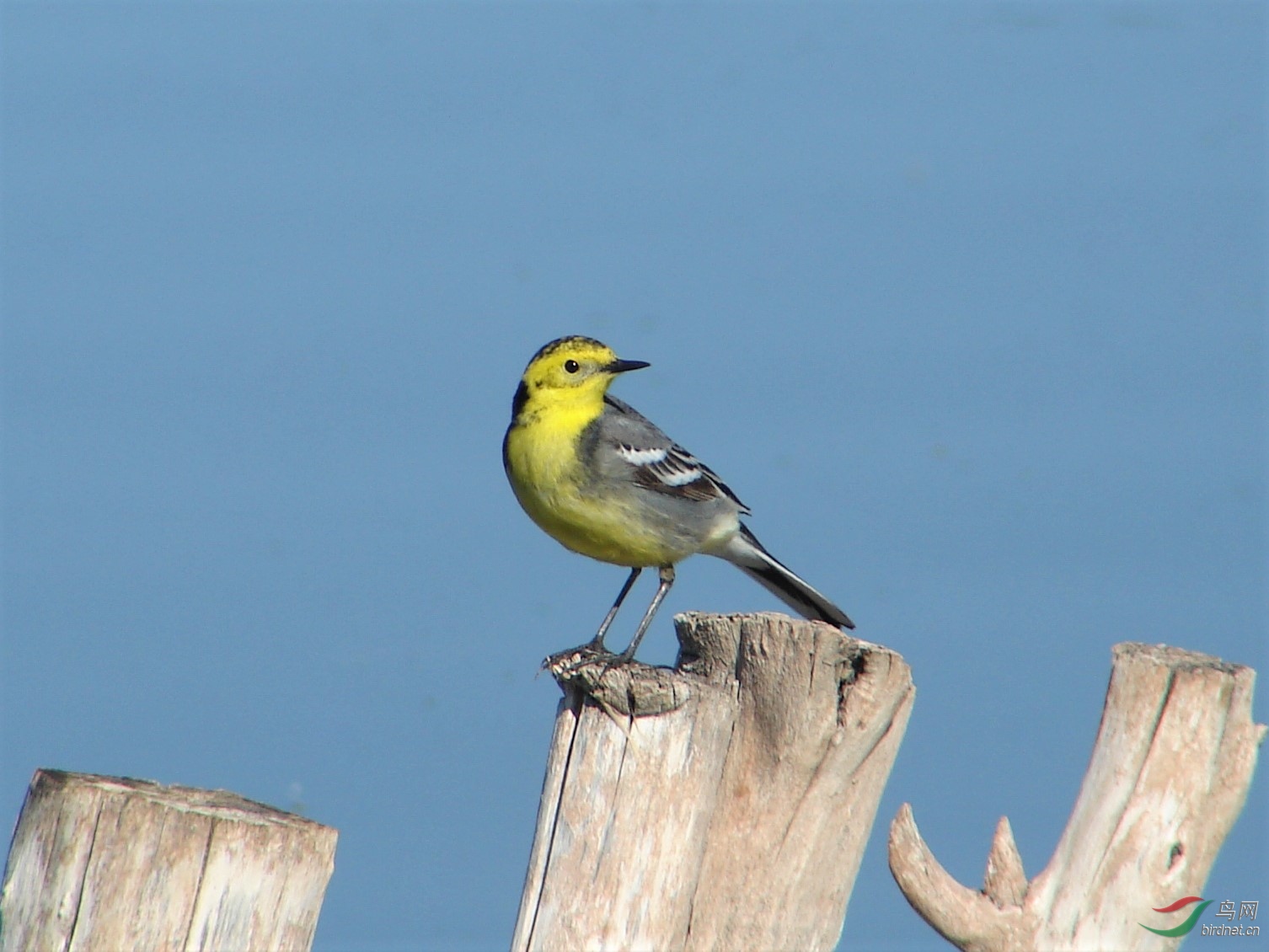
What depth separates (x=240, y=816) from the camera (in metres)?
3.52

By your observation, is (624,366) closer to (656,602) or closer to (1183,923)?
(656,602)

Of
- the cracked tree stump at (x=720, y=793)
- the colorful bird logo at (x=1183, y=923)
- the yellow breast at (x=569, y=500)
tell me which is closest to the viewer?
the cracked tree stump at (x=720, y=793)

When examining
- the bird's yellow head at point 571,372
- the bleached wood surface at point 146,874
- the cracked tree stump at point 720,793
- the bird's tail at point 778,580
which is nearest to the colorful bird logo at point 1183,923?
the cracked tree stump at point 720,793

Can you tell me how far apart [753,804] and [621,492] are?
71.1 inches

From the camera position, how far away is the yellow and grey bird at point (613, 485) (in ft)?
18.8

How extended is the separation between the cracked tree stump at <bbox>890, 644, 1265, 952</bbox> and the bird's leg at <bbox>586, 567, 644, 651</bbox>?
1917 mm

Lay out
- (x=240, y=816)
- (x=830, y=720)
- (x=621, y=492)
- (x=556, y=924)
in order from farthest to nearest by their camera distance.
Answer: (x=621, y=492), (x=830, y=720), (x=556, y=924), (x=240, y=816)

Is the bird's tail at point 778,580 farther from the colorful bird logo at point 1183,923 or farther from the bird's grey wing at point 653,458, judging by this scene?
the colorful bird logo at point 1183,923

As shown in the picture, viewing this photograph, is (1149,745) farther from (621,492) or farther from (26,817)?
(26,817)

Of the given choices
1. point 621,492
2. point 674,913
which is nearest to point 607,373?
point 621,492

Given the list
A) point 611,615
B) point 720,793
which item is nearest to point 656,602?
point 611,615

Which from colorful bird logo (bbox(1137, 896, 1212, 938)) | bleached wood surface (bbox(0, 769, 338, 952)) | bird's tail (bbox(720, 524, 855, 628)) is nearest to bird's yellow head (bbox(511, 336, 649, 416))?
bird's tail (bbox(720, 524, 855, 628))

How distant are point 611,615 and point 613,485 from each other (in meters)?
0.68

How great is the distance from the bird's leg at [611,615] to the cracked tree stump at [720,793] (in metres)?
1.38
